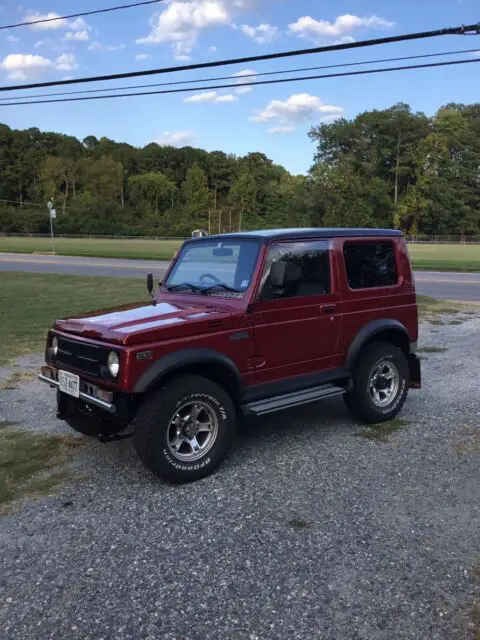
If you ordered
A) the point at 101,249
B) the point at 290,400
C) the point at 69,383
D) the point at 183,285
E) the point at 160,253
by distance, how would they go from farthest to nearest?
the point at 101,249 < the point at 160,253 < the point at 183,285 < the point at 290,400 < the point at 69,383

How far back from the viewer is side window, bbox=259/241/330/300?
4.65m

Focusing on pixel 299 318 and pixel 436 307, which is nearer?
pixel 299 318

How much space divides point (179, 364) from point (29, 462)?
1.68 metres

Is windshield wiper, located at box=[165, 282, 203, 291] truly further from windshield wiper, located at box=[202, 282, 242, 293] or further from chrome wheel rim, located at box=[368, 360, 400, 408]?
chrome wheel rim, located at box=[368, 360, 400, 408]

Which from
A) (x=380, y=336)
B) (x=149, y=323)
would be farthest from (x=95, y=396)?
(x=380, y=336)

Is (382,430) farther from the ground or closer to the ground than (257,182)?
closer to the ground

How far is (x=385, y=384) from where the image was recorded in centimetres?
567

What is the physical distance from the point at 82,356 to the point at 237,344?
47.1 inches

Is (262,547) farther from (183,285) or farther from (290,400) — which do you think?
(183,285)

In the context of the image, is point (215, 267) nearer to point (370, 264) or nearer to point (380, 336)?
point (370, 264)

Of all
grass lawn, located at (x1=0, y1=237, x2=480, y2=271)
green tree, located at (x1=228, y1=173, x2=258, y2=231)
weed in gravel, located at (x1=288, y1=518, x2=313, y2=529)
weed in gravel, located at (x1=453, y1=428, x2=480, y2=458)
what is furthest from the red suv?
green tree, located at (x1=228, y1=173, x2=258, y2=231)

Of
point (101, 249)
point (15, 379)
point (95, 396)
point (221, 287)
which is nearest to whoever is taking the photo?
point (95, 396)

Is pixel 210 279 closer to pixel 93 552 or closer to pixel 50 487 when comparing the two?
pixel 50 487

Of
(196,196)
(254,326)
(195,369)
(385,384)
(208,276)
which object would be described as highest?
(196,196)
